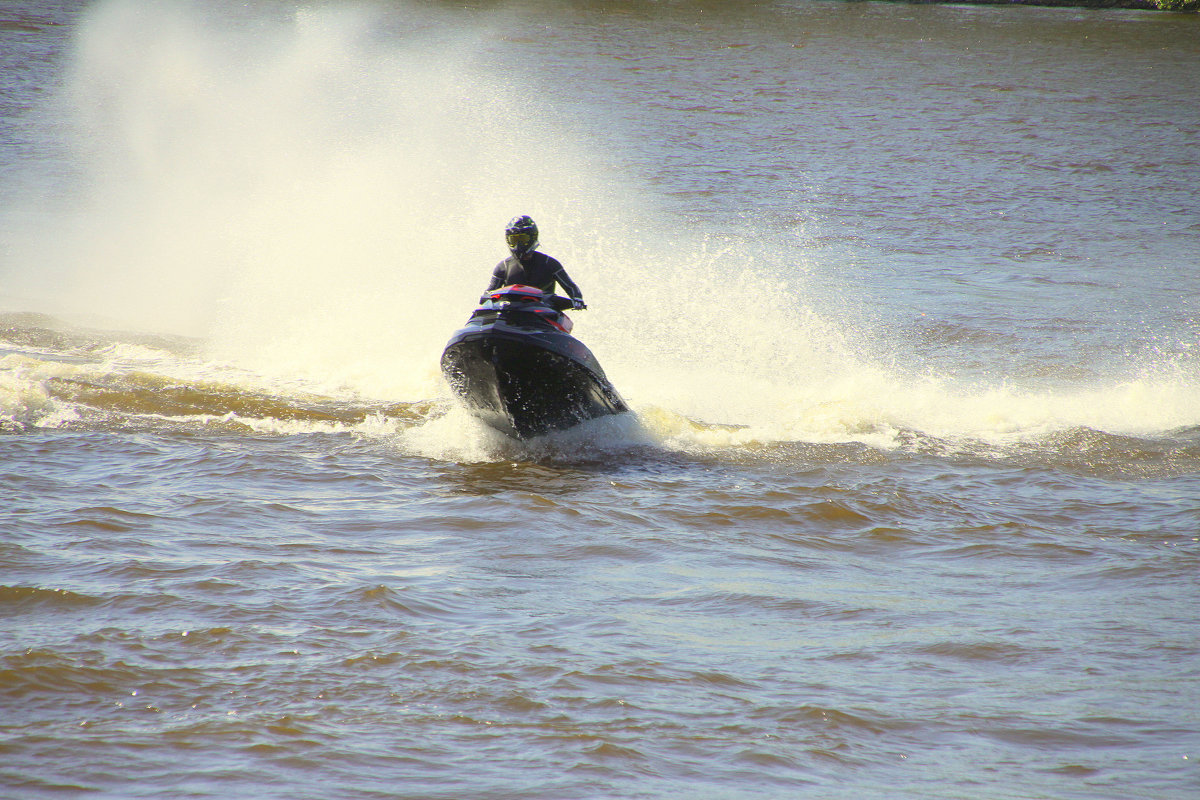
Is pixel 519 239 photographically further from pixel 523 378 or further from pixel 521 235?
pixel 523 378

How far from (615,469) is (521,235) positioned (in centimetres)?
202

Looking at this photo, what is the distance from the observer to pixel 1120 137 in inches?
942

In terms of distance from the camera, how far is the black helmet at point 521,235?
8391 millimetres

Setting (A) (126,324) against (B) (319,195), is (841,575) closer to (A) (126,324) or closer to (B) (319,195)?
(A) (126,324)

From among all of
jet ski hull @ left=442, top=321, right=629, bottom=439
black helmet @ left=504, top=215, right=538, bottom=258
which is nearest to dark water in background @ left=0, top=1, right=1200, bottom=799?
jet ski hull @ left=442, top=321, right=629, bottom=439

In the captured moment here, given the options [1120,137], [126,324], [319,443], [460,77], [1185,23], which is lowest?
[319,443]

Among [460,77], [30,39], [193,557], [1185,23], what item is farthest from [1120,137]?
[30,39]

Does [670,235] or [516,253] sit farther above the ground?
[670,235]

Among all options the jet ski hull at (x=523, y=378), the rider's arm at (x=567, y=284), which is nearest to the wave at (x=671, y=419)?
the jet ski hull at (x=523, y=378)

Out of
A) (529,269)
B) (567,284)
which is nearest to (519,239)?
(529,269)

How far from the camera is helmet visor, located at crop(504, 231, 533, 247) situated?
841 cm

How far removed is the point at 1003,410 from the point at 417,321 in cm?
706

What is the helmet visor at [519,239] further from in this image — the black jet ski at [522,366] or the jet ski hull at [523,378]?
the jet ski hull at [523,378]

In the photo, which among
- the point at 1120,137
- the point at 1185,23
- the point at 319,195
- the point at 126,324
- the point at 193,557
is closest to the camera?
the point at 193,557
